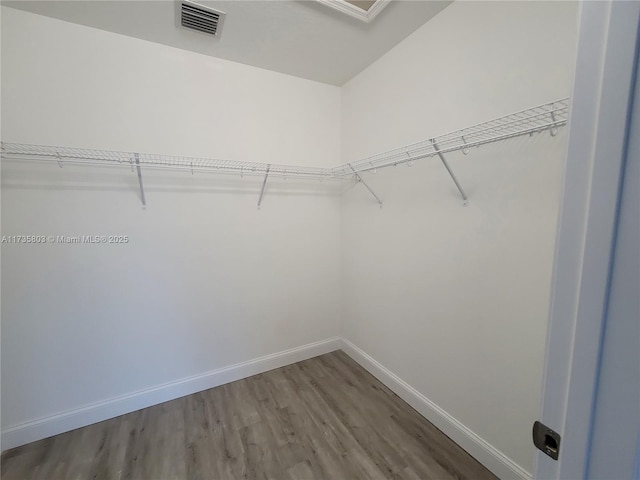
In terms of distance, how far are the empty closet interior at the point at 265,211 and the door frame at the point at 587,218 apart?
34.3 inches

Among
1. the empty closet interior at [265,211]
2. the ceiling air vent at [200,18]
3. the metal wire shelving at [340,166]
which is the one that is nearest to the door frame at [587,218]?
the metal wire shelving at [340,166]

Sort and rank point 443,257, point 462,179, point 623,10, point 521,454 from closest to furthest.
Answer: point 623,10 → point 521,454 → point 462,179 → point 443,257

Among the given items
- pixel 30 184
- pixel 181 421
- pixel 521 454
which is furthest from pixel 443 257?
pixel 30 184

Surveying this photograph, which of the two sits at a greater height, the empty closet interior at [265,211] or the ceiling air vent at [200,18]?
the ceiling air vent at [200,18]

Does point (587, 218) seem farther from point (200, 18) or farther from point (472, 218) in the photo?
point (200, 18)

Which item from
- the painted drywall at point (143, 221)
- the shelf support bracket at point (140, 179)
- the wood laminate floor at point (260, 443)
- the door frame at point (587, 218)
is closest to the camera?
the door frame at point (587, 218)

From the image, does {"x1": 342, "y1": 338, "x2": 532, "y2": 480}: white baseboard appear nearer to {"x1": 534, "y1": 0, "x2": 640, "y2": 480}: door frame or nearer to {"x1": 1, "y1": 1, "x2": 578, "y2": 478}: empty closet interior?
{"x1": 1, "y1": 1, "x2": 578, "y2": 478}: empty closet interior

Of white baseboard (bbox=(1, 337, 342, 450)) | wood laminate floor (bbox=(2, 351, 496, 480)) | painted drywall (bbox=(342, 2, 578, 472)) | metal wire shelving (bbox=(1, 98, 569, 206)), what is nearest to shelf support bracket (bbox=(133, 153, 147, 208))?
metal wire shelving (bbox=(1, 98, 569, 206))

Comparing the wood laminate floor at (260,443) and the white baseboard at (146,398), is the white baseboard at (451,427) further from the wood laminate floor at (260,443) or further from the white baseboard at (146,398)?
the white baseboard at (146,398)

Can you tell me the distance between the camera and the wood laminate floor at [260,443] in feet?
5.00

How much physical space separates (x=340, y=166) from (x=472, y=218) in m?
1.39

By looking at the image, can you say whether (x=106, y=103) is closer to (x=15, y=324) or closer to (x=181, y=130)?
(x=181, y=130)

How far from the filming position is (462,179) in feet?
5.27

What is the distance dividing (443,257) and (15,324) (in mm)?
2695
